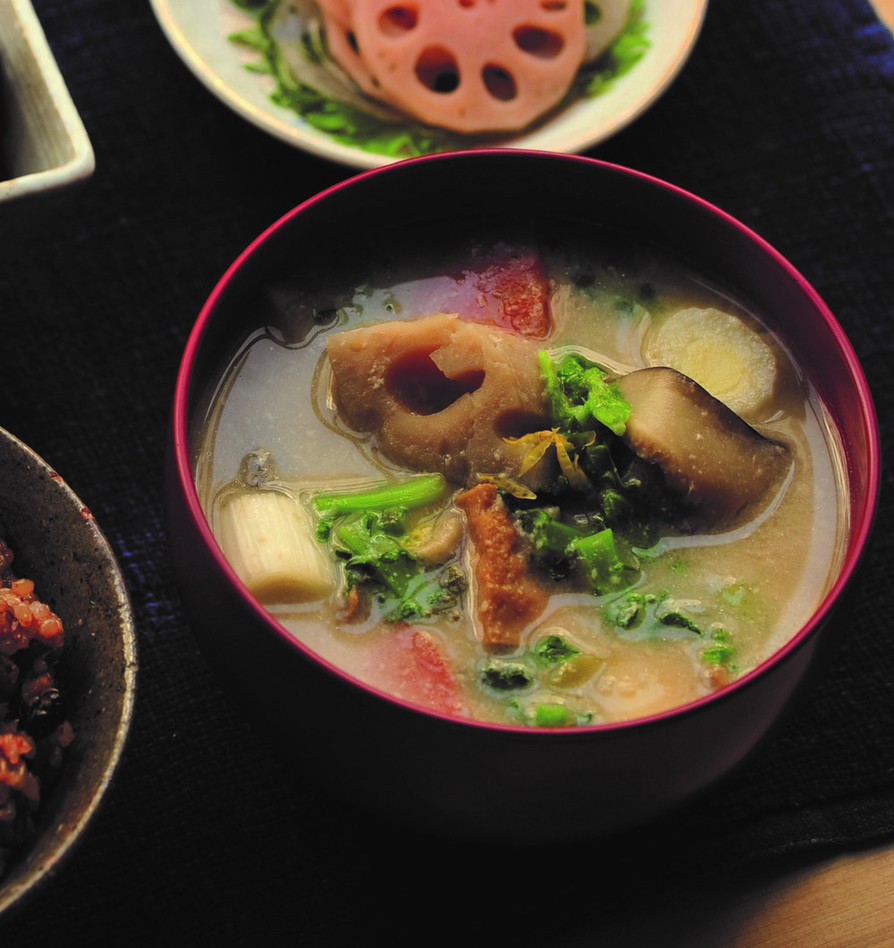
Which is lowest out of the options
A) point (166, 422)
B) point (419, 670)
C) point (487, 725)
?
point (166, 422)

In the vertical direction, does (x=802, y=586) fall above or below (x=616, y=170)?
below

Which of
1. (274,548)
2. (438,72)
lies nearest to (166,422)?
(274,548)

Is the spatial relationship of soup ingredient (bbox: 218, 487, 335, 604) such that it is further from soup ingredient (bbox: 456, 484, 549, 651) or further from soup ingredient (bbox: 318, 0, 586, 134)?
soup ingredient (bbox: 318, 0, 586, 134)

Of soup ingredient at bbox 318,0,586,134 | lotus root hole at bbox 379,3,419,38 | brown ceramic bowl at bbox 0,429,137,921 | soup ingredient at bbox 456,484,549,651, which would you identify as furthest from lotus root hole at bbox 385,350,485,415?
lotus root hole at bbox 379,3,419,38

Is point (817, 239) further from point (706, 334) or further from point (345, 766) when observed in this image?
point (345, 766)

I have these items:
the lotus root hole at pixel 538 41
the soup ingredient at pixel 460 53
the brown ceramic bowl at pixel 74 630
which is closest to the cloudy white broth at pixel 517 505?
the brown ceramic bowl at pixel 74 630

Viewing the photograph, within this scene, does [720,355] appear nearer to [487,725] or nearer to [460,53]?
[487,725]

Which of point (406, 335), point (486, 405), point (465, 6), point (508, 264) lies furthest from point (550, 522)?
point (465, 6)
